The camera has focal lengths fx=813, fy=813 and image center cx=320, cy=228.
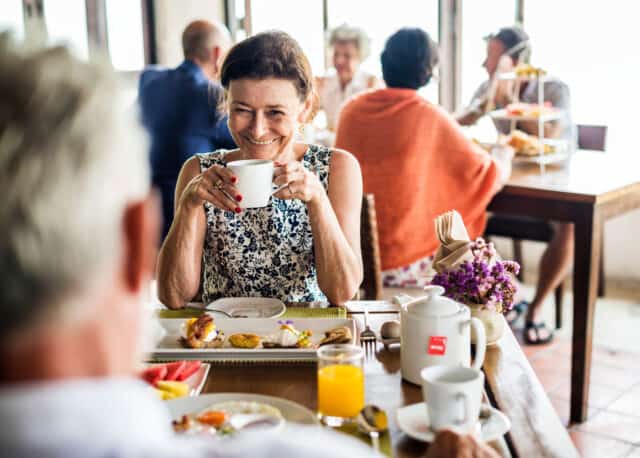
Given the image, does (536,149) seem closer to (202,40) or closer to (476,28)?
(202,40)

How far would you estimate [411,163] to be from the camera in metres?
2.94

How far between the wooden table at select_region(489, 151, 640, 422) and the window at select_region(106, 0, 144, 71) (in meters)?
2.93

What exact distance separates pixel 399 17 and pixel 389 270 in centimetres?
232

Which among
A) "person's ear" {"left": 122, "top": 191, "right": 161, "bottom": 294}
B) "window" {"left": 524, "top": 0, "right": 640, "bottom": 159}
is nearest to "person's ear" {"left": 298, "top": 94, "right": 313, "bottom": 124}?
"person's ear" {"left": 122, "top": 191, "right": 161, "bottom": 294}

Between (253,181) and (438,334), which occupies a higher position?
(253,181)

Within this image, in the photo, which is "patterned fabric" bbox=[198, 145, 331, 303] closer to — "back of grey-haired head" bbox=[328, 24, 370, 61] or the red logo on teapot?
the red logo on teapot

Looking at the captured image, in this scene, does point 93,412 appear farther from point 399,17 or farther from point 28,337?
point 399,17

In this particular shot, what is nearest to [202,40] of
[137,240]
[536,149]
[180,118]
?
[180,118]

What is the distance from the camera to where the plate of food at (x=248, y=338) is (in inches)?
52.0

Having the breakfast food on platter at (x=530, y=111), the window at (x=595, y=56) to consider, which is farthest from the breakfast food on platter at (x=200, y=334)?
the window at (x=595, y=56)

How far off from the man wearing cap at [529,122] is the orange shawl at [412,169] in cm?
74

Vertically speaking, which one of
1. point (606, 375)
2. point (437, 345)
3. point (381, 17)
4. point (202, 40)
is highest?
point (381, 17)

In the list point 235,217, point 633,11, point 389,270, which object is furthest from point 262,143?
point 633,11

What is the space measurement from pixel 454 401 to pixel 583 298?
182 cm
